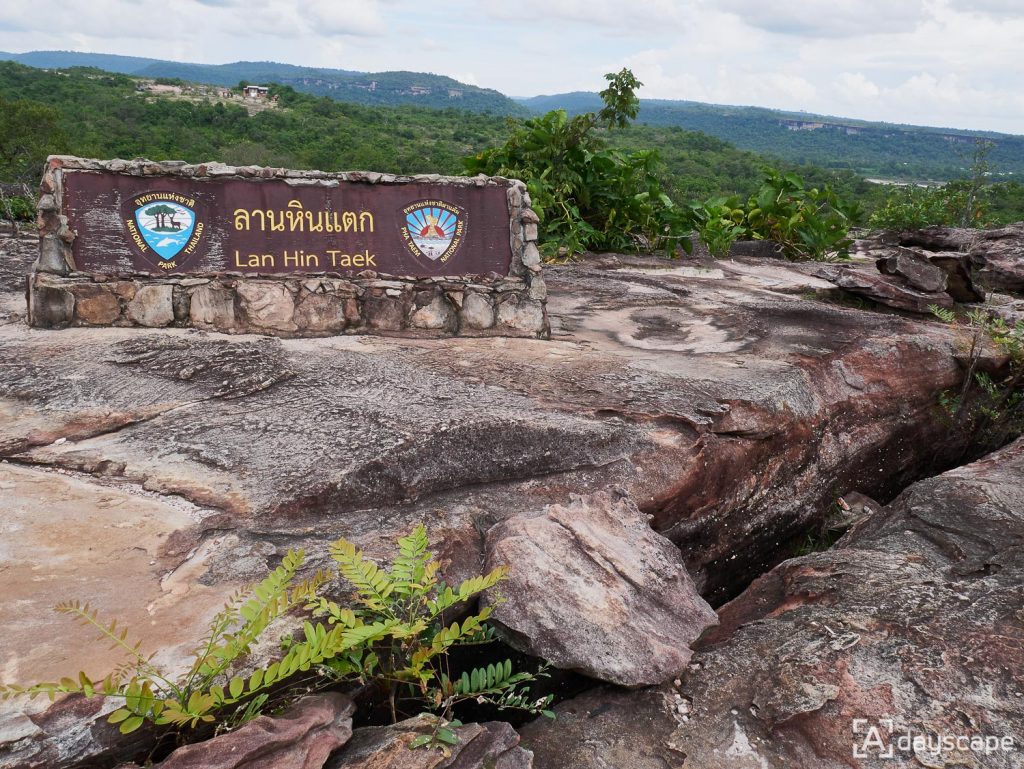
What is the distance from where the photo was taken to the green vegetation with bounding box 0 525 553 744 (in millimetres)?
2324

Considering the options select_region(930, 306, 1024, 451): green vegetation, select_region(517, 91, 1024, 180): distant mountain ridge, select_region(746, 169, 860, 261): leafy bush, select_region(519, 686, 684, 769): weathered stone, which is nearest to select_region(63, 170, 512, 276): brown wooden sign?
select_region(930, 306, 1024, 451): green vegetation

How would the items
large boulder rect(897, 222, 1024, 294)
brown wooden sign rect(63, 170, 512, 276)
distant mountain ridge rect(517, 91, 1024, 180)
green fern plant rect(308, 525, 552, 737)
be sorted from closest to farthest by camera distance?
green fern plant rect(308, 525, 552, 737) → brown wooden sign rect(63, 170, 512, 276) → large boulder rect(897, 222, 1024, 294) → distant mountain ridge rect(517, 91, 1024, 180)

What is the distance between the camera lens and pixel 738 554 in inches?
196

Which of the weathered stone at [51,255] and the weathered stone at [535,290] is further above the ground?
the weathered stone at [51,255]

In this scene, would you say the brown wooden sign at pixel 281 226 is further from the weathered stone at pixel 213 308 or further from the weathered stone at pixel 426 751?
the weathered stone at pixel 426 751

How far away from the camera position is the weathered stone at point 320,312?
234 inches

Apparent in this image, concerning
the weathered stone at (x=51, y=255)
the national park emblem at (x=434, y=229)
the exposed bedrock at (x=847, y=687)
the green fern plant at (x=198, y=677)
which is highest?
the national park emblem at (x=434, y=229)

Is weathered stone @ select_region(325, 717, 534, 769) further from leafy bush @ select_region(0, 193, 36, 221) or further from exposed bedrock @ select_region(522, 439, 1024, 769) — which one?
leafy bush @ select_region(0, 193, 36, 221)

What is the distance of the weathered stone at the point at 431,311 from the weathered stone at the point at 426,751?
153 inches

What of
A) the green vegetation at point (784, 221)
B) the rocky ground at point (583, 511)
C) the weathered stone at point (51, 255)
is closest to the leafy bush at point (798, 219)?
the green vegetation at point (784, 221)

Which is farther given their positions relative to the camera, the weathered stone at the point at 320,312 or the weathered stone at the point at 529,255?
the weathered stone at the point at 529,255

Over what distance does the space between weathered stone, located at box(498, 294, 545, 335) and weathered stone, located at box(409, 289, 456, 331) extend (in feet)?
1.35

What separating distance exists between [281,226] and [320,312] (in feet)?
2.33

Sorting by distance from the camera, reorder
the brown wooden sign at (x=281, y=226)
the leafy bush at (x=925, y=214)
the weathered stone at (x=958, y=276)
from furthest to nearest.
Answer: the leafy bush at (x=925, y=214)
the weathered stone at (x=958, y=276)
the brown wooden sign at (x=281, y=226)
